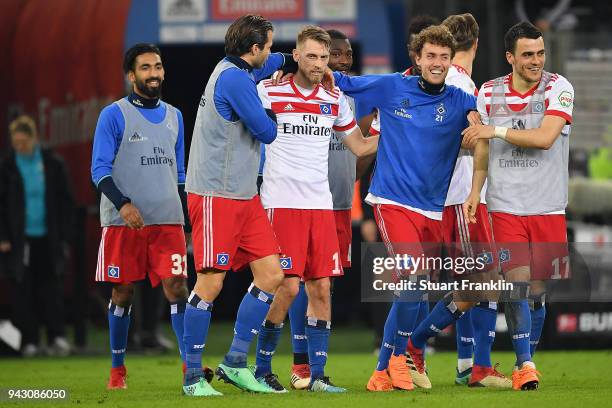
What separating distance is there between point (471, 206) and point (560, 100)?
840 mm

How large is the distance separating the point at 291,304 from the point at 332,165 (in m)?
0.99

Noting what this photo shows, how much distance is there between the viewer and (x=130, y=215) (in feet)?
32.4

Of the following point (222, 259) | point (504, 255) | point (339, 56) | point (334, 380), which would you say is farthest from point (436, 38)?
point (334, 380)

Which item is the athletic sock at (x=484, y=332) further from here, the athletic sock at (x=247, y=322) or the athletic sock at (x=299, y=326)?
the athletic sock at (x=247, y=322)

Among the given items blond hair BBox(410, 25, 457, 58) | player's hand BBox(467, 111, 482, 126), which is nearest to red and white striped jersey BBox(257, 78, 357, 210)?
blond hair BBox(410, 25, 457, 58)

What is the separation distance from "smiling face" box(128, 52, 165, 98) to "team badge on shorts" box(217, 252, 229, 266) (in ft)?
5.33

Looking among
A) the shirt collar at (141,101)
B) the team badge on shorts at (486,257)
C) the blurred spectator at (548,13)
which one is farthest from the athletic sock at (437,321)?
the blurred spectator at (548,13)

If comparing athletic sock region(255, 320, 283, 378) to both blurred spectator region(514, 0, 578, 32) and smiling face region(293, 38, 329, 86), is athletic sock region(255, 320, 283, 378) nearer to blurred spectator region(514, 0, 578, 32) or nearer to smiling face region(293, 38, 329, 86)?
smiling face region(293, 38, 329, 86)

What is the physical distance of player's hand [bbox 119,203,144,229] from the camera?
32.4 feet

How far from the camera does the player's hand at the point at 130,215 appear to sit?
9.88 metres

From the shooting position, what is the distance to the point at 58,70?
63.2 feet

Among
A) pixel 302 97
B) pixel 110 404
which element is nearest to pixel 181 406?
pixel 110 404

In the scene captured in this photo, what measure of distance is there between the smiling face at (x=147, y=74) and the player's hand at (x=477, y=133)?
2148mm

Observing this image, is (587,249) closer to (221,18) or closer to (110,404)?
(221,18)
